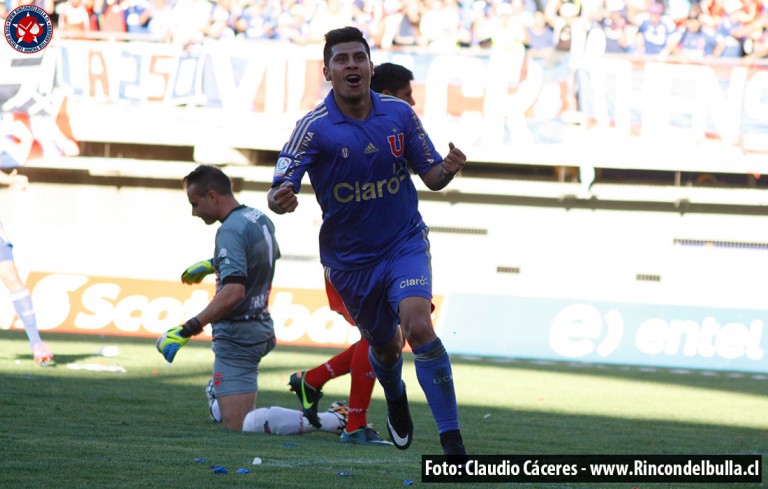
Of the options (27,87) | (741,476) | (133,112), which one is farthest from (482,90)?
(741,476)

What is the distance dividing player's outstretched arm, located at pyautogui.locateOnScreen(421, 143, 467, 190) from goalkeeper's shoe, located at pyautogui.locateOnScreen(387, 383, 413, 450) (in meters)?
1.22

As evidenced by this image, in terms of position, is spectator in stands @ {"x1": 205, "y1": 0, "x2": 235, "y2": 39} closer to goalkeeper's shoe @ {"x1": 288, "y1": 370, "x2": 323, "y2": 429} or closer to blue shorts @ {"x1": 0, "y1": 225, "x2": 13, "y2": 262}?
blue shorts @ {"x1": 0, "y1": 225, "x2": 13, "y2": 262}

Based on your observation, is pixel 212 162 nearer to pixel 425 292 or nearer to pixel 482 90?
pixel 482 90

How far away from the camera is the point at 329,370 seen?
8289 mm

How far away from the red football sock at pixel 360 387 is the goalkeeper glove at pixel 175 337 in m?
1.12

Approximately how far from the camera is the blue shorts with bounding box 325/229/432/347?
20.2 feet

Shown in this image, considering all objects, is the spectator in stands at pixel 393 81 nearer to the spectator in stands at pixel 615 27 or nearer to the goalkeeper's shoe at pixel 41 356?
the goalkeeper's shoe at pixel 41 356

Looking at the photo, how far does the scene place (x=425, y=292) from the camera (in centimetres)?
612

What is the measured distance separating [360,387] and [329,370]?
0.38 metres

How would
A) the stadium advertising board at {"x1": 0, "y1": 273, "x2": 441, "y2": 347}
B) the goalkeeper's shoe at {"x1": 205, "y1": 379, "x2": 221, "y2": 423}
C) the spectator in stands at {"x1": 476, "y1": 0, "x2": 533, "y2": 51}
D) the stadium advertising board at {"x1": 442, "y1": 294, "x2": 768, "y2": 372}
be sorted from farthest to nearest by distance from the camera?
the spectator in stands at {"x1": 476, "y1": 0, "x2": 533, "y2": 51}
the stadium advertising board at {"x1": 0, "y1": 273, "x2": 441, "y2": 347}
the stadium advertising board at {"x1": 442, "y1": 294, "x2": 768, "y2": 372}
the goalkeeper's shoe at {"x1": 205, "y1": 379, "x2": 221, "y2": 423}

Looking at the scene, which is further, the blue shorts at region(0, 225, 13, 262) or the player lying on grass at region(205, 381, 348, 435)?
the blue shorts at region(0, 225, 13, 262)

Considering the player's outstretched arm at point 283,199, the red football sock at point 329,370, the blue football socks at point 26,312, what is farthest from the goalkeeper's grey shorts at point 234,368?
the blue football socks at point 26,312

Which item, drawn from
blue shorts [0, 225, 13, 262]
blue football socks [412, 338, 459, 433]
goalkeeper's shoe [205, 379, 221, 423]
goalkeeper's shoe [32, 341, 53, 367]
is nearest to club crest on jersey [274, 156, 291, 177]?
blue football socks [412, 338, 459, 433]
